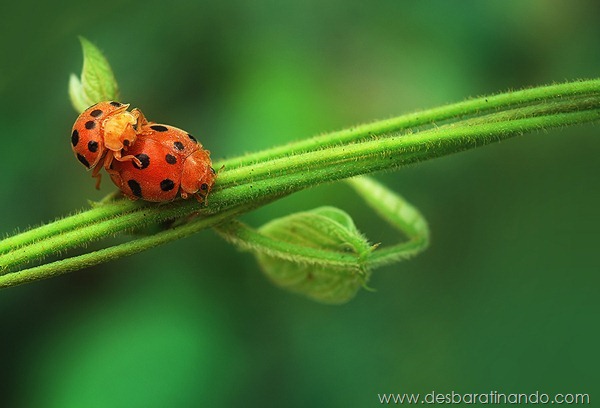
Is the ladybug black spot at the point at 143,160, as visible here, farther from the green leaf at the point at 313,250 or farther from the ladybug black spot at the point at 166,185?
the green leaf at the point at 313,250

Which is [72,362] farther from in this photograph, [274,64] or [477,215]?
[477,215]

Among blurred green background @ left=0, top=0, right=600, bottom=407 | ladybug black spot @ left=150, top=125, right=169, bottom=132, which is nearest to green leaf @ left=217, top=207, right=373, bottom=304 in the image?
ladybug black spot @ left=150, top=125, right=169, bottom=132

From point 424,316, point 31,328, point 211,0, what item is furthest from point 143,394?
point 211,0

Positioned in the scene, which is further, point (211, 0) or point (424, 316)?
point (211, 0)

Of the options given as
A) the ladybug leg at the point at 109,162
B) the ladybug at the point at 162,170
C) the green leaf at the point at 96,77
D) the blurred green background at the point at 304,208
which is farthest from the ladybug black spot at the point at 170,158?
the blurred green background at the point at 304,208

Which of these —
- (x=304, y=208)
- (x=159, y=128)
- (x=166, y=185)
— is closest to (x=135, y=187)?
(x=166, y=185)

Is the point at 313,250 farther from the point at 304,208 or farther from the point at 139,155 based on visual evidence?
the point at 304,208
